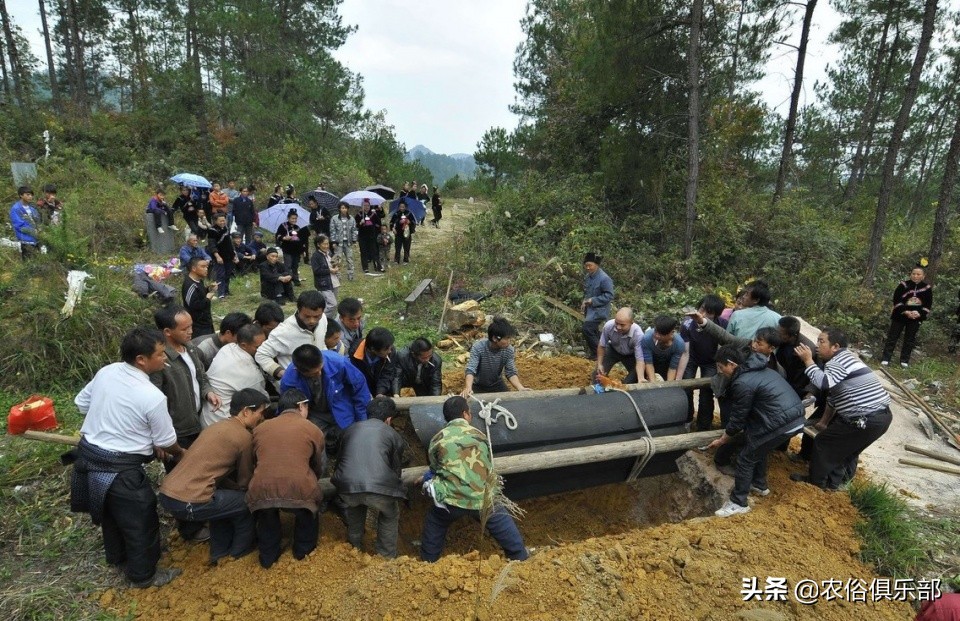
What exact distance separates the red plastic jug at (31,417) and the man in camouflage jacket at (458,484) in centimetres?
272

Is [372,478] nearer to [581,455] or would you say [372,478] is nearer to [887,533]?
[581,455]

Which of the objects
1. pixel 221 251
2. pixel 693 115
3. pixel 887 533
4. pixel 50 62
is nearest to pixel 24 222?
pixel 221 251

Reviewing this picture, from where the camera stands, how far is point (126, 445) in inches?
113

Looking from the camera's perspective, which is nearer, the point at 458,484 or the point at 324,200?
the point at 458,484

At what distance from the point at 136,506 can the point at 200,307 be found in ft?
9.49

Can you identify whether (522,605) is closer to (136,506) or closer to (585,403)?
(585,403)

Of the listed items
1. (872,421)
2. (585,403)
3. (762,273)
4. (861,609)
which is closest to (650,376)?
(585,403)

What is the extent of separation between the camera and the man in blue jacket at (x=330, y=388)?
366cm

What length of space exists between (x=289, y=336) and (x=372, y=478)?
1.56 meters

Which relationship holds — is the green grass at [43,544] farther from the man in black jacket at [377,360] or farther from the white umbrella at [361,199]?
the white umbrella at [361,199]

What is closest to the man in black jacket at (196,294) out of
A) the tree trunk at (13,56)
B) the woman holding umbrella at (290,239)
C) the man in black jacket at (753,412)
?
the woman holding umbrella at (290,239)

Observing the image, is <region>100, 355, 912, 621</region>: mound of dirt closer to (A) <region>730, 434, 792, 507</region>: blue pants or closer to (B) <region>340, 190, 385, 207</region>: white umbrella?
(A) <region>730, 434, 792, 507</region>: blue pants

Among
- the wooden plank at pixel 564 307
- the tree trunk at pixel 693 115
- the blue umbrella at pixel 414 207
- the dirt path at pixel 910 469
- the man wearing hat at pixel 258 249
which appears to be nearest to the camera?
the dirt path at pixel 910 469

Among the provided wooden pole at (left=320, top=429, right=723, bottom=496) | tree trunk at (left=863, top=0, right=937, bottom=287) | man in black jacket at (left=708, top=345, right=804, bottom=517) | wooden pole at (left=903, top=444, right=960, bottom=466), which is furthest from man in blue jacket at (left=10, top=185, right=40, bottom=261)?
tree trunk at (left=863, top=0, right=937, bottom=287)
